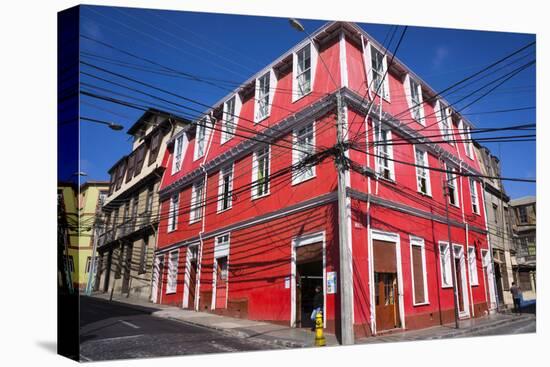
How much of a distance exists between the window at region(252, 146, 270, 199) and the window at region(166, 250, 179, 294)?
199 centimetres

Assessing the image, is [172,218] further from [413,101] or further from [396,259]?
[413,101]

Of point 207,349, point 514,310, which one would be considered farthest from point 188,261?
point 514,310

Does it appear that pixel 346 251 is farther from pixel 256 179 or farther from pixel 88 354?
pixel 88 354

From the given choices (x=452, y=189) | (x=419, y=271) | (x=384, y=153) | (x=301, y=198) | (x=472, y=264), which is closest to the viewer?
(x=301, y=198)

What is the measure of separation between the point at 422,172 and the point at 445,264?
2.37m

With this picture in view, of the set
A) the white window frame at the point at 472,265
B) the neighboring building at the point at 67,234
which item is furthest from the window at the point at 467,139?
the neighboring building at the point at 67,234

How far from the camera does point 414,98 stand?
9.86 meters

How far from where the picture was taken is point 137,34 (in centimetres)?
672

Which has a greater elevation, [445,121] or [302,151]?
[445,121]

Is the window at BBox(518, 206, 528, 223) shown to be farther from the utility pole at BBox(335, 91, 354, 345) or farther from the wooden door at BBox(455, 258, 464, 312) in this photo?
the utility pole at BBox(335, 91, 354, 345)

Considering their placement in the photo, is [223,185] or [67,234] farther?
[223,185]

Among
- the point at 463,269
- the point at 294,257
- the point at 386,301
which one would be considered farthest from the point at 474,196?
the point at 294,257

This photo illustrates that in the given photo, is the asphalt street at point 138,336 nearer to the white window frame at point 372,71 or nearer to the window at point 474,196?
the white window frame at point 372,71

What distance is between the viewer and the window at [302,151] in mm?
8519
